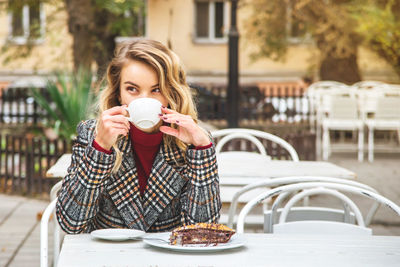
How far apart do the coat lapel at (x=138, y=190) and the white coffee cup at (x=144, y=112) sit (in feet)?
1.25

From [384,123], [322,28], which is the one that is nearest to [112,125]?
[384,123]

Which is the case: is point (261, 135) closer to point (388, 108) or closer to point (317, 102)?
point (388, 108)

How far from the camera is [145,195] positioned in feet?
8.88

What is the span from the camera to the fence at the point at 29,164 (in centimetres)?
821

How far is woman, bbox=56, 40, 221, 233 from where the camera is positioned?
8.44 feet

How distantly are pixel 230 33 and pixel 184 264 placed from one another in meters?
7.72

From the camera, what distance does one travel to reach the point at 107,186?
8.79ft

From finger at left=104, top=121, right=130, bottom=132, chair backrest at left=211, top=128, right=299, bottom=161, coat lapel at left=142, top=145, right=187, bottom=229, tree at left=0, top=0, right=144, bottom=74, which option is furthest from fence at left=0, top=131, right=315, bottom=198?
finger at left=104, top=121, right=130, bottom=132

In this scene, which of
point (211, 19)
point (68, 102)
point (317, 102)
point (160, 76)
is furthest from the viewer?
point (211, 19)

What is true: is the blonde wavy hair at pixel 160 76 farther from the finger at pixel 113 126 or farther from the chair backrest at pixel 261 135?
the chair backrest at pixel 261 135

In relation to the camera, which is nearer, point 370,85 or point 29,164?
point 29,164

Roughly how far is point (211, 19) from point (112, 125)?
23211 millimetres

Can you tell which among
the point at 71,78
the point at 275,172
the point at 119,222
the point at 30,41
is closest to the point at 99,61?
the point at 30,41

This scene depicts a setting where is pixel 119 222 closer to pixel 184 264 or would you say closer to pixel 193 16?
pixel 184 264
